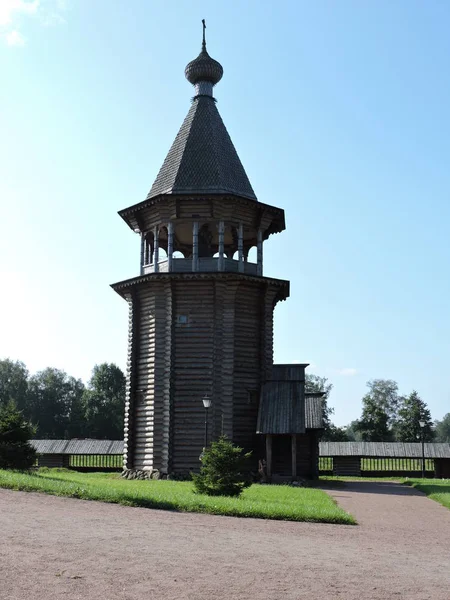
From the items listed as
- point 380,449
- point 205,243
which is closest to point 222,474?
point 205,243

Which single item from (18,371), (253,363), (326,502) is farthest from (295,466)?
(18,371)

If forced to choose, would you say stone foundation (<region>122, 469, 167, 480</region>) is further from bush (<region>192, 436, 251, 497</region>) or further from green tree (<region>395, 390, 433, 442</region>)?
green tree (<region>395, 390, 433, 442</region>)

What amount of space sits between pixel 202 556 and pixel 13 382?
237ft

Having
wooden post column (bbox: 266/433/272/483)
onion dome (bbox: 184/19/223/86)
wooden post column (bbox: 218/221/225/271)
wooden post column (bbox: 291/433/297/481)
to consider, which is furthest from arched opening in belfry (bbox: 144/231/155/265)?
wooden post column (bbox: 291/433/297/481)

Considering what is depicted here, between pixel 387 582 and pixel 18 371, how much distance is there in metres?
75.6

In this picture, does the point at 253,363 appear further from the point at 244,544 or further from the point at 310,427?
the point at 244,544

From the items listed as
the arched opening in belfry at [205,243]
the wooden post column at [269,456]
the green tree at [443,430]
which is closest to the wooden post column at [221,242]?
the arched opening in belfry at [205,243]

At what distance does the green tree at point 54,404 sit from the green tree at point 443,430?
97.0 meters

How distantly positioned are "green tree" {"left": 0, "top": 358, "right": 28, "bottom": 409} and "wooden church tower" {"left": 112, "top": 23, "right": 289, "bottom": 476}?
51.5 m

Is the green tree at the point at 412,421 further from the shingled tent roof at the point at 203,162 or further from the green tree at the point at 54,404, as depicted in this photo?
the shingled tent roof at the point at 203,162

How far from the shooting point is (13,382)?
3007 inches

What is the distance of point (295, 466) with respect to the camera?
23.5m

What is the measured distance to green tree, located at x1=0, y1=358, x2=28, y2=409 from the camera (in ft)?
242

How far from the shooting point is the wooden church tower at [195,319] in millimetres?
24156
